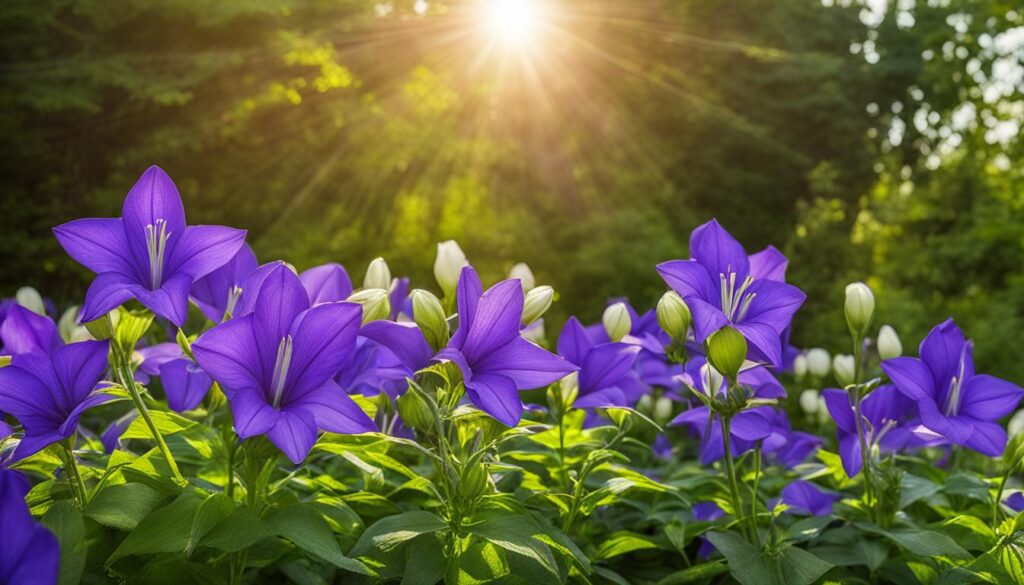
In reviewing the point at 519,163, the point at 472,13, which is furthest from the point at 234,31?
the point at 519,163

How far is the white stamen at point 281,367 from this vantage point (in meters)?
1.17

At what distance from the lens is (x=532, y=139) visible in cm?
2005

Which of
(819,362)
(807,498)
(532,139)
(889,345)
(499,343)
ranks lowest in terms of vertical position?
(532,139)

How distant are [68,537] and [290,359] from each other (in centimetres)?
Result: 33

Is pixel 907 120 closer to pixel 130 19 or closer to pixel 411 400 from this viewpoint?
pixel 130 19

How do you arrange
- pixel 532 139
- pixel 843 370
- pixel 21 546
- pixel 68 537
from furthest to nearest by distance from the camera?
pixel 532 139, pixel 843 370, pixel 68 537, pixel 21 546

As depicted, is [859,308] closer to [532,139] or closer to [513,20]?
[513,20]

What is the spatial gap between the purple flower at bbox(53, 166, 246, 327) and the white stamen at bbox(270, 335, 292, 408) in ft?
0.60

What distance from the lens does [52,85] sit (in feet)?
39.9

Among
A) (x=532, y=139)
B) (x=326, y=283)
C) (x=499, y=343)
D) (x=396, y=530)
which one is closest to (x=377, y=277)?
(x=326, y=283)

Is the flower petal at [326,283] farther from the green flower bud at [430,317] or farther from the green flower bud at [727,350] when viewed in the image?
the green flower bud at [727,350]

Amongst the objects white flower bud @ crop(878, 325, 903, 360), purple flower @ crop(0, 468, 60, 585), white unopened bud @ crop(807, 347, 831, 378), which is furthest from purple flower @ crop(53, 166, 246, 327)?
white unopened bud @ crop(807, 347, 831, 378)

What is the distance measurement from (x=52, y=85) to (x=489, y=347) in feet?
42.3

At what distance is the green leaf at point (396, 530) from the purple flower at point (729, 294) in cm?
48
